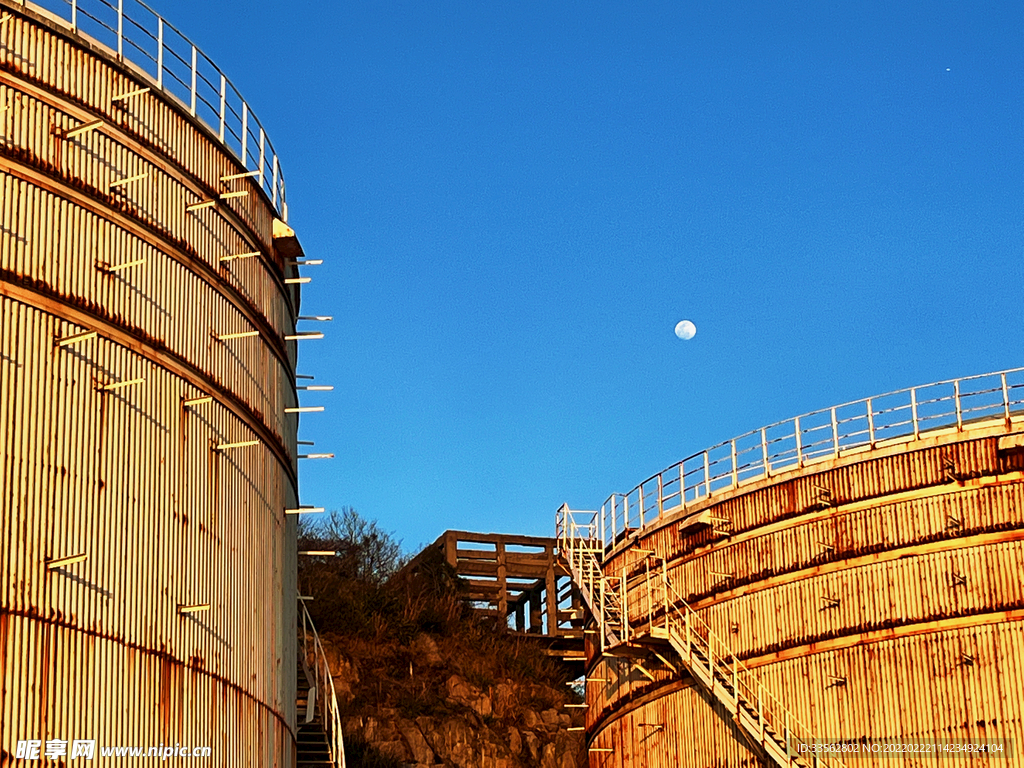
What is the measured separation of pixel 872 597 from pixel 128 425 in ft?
49.8

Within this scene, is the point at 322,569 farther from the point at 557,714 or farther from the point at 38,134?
the point at 38,134

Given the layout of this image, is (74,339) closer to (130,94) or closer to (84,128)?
(84,128)

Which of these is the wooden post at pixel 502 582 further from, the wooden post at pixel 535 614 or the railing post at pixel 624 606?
Result: the railing post at pixel 624 606

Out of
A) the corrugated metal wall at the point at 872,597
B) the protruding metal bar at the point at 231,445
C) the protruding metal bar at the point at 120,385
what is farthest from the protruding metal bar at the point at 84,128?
the corrugated metal wall at the point at 872,597

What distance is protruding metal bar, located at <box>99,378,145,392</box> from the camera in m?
18.1

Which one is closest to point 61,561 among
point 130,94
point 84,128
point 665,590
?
point 84,128

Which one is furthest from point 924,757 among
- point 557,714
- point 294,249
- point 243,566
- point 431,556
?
point 431,556

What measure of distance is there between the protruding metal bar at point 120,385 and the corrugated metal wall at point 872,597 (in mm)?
15063

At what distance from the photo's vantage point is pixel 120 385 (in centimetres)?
1828

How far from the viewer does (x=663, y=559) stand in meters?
32.8

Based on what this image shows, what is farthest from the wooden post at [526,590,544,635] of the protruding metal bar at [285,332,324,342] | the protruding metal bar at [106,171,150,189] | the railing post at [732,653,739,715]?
the protruding metal bar at [106,171,150,189]

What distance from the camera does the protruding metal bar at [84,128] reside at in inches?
737

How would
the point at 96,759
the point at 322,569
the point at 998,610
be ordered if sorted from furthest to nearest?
the point at 322,569 → the point at 998,610 → the point at 96,759

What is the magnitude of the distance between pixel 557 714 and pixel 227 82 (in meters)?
29.6
